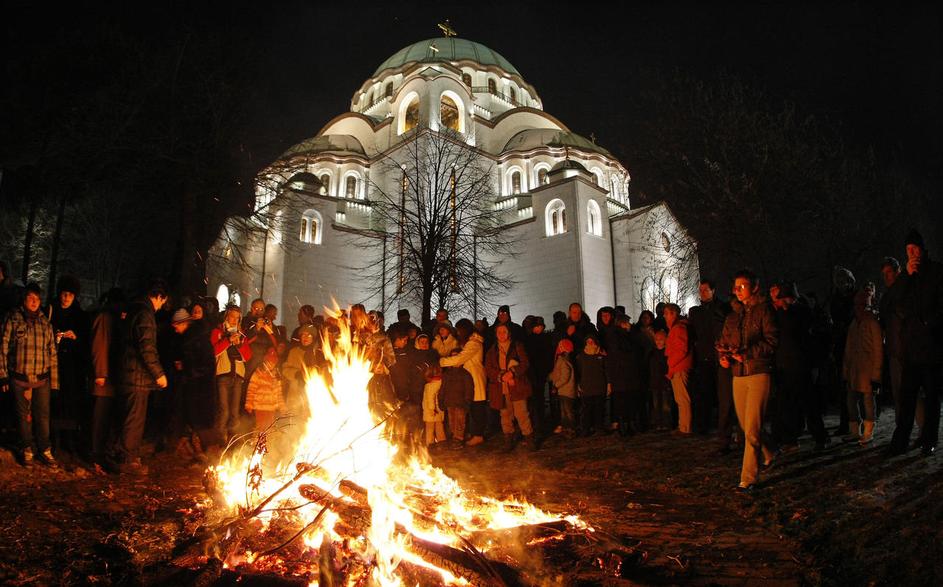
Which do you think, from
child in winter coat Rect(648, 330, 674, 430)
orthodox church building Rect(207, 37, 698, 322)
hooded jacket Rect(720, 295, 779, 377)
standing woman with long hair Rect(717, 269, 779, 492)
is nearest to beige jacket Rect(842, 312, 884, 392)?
standing woman with long hair Rect(717, 269, 779, 492)

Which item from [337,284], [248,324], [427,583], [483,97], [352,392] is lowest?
[427,583]

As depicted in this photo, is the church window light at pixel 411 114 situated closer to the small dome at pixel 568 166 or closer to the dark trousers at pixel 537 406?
the small dome at pixel 568 166

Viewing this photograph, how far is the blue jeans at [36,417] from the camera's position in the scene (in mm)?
6309

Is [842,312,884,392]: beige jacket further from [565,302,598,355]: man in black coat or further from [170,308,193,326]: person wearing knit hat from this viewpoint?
[170,308,193,326]: person wearing knit hat

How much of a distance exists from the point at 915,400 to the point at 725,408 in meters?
1.91

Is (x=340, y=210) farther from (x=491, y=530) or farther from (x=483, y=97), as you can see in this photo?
(x=491, y=530)

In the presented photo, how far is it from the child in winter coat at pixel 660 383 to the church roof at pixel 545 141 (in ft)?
97.7

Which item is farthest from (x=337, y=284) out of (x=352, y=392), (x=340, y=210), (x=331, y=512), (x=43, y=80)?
(x=331, y=512)

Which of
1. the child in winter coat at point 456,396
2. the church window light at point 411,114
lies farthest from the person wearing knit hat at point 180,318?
the church window light at point 411,114

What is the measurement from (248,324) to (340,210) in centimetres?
2713

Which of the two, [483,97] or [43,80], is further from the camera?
[483,97]

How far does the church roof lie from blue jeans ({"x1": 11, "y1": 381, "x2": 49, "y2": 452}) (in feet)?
111

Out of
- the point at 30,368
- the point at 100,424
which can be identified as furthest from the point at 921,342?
the point at 30,368

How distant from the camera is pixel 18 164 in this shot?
50.1ft
